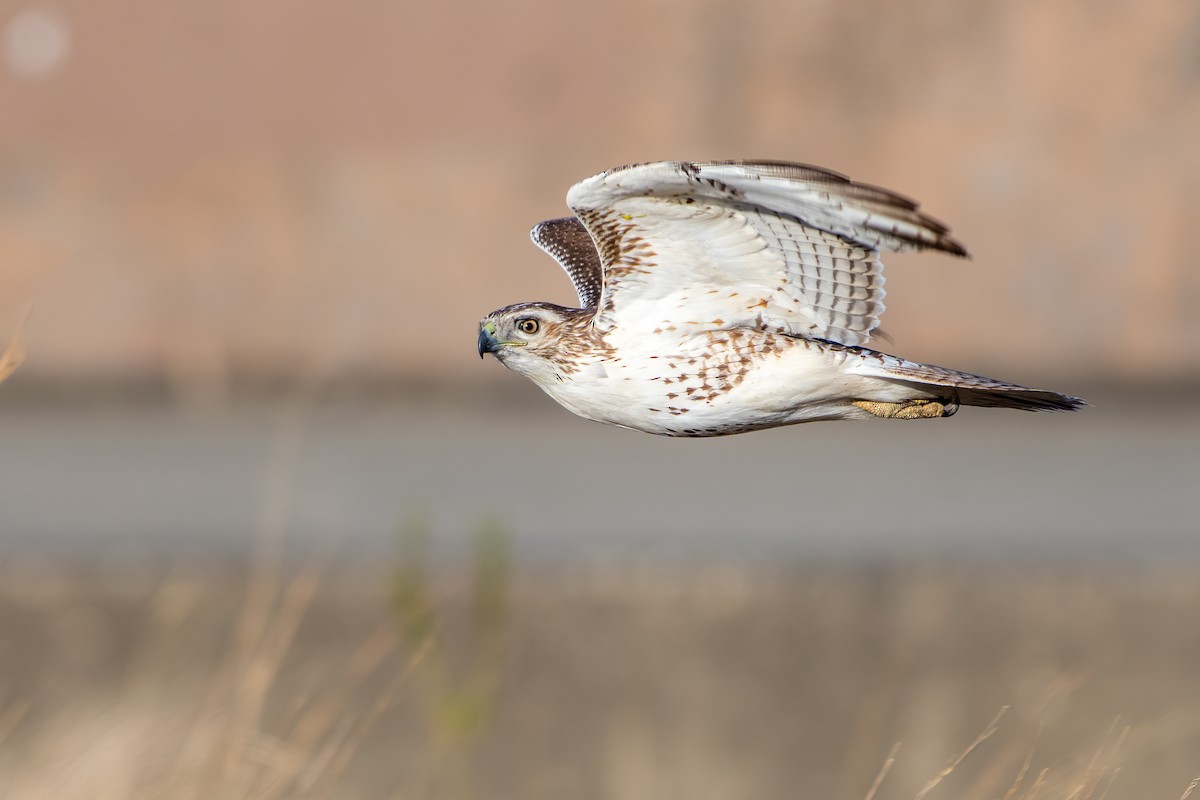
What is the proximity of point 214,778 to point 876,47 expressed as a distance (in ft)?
25.2

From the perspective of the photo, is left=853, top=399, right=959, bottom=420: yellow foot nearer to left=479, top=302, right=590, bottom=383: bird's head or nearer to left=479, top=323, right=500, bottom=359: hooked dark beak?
left=479, top=302, right=590, bottom=383: bird's head

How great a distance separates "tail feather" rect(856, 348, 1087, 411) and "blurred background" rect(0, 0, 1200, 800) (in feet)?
10.9

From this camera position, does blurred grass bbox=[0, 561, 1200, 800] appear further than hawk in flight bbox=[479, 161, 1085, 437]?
Yes

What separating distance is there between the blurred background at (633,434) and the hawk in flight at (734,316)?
10.6 feet

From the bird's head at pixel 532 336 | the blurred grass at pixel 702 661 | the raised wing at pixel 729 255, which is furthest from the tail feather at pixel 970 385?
the blurred grass at pixel 702 661

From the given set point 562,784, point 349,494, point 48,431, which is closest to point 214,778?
point 562,784

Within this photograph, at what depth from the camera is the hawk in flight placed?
9.98 feet

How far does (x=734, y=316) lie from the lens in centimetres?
337

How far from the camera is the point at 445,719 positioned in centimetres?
445

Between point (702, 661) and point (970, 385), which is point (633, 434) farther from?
point (970, 385)

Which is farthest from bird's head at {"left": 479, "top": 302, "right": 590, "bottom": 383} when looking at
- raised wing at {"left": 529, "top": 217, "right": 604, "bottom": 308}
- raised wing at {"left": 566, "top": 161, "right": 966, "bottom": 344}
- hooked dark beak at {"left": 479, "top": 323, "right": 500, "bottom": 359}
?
raised wing at {"left": 529, "top": 217, "right": 604, "bottom": 308}

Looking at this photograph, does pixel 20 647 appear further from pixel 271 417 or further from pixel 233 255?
pixel 271 417

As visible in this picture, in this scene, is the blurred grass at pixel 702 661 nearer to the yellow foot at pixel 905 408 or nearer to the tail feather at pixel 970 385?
the yellow foot at pixel 905 408

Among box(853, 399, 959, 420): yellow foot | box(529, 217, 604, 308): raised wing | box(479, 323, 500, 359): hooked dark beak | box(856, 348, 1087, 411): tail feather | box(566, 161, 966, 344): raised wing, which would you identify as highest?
box(566, 161, 966, 344): raised wing
